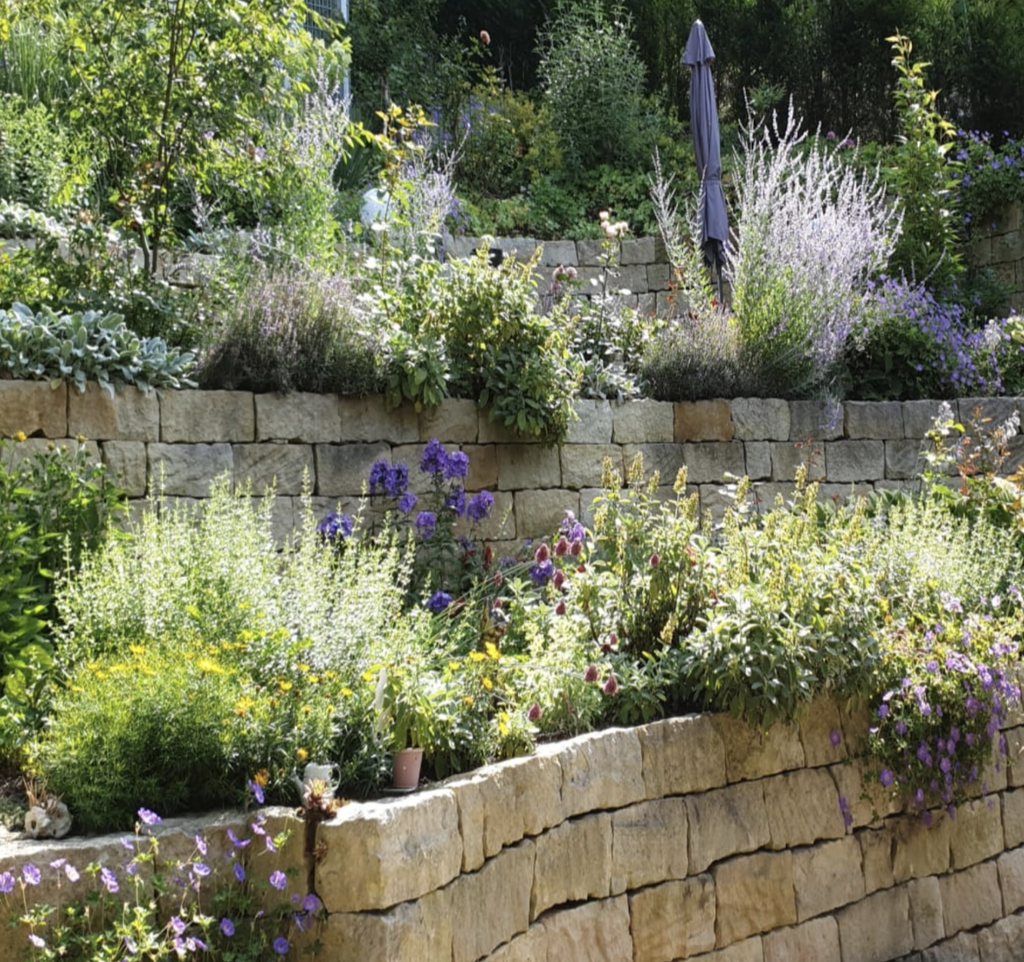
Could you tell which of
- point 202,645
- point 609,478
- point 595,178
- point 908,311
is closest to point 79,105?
point 609,478

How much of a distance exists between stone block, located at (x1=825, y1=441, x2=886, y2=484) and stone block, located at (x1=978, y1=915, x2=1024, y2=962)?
9.95 feet

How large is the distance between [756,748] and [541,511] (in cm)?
236

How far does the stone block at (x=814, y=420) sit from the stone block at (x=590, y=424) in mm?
1357

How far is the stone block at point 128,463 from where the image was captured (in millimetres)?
5105

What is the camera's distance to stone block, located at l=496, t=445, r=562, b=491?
6301 millimetres

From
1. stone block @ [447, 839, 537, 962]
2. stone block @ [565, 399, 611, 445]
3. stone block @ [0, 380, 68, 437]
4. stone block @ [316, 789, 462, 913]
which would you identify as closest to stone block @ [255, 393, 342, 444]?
stone block @ [0, 380, 68, 437]

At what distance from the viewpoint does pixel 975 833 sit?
16.4 feet

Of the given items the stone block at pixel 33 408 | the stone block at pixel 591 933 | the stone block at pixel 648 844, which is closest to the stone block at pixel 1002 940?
the stone block at pixel 648 844

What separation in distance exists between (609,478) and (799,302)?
3273mm

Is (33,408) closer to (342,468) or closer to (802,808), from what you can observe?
(342,468)

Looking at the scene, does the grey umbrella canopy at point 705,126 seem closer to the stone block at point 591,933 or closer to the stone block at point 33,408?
the stone block at point 33,408

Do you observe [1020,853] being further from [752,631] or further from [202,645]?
[202,645]

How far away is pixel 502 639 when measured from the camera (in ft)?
14.3

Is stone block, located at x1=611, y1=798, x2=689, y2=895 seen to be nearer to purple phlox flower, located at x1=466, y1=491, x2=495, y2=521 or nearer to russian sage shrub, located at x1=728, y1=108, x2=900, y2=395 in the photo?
purple phlox flower, located at x1=466, y1=491, x2=495, y2=521
